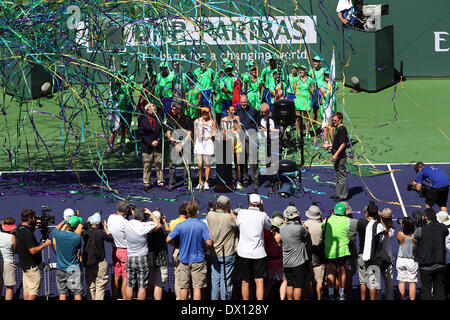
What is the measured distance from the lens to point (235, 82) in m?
17.6

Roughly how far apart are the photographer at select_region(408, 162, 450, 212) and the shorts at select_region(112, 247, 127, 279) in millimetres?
5601

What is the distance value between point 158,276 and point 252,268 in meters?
1.21

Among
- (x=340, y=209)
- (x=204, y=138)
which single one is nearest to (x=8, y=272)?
(x=340, y=209)

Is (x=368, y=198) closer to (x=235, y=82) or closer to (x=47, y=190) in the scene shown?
(x=235, y=82)

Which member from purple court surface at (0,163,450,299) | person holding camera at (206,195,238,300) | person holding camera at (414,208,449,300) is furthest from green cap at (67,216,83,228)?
person holding camera at (414,208,449,300)

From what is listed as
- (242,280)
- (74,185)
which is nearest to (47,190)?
(74,185)

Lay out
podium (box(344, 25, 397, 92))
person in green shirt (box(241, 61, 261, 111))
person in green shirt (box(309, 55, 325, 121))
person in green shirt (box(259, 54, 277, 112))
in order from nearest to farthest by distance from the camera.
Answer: person in green shirt (box(241, 61, 261, 111)) → person in green shirt (box(259, 54, 277, 112)) → person in green shirt (box(309, 55, 325, 121)) → podium (box(344, 25, 397, 92))

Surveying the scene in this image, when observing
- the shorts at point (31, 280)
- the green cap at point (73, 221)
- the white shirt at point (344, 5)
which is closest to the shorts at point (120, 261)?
the green cap at point (73, 221)

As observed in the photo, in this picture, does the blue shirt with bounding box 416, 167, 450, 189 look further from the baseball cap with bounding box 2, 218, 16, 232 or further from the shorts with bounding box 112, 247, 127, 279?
the baseball cap with bounding box 2, 218, 16, 232

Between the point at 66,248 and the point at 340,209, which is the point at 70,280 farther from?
the point at 340,209

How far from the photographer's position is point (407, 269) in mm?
10320

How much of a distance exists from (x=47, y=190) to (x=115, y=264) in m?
5.72

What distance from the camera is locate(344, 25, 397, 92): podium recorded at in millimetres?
23172
